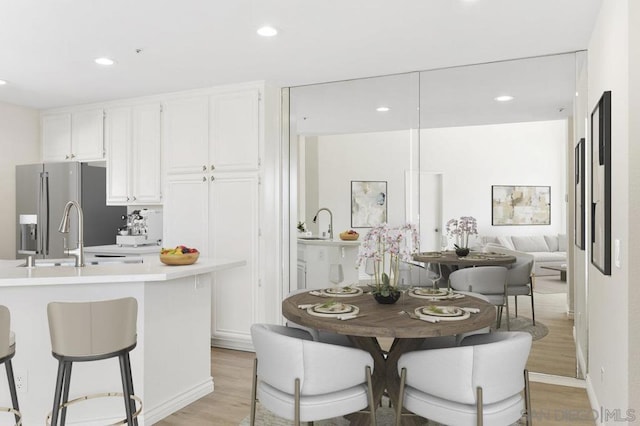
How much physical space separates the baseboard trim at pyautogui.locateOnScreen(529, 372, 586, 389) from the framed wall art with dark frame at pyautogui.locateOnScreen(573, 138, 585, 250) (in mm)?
1013

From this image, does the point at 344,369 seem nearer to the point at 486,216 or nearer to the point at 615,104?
the point at 615,104

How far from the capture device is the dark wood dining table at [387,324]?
2.21m

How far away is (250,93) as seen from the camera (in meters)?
4.38

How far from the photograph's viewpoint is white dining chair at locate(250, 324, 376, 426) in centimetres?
210

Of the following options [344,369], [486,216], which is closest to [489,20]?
[486,216]

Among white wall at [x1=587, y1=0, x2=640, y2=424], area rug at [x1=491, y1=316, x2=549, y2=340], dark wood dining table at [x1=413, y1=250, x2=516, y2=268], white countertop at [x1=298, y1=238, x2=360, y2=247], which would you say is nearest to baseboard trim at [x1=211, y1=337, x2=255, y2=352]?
white countertop at [x1=298, y1=238, x2=360, y2=247]

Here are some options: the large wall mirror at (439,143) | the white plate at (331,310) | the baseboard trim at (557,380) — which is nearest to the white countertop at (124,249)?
the large wall mirror at (439,143)

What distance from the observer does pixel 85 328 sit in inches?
87.0

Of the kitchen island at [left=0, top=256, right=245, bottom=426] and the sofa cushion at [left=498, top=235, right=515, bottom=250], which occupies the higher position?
the sofa cushion at [left=498, top=235, right=515, bottom=250]

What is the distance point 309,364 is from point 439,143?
255 centimetres

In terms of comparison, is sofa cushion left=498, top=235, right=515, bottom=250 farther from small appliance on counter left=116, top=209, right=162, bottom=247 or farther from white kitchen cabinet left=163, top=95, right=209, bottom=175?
small appliance on counter left=116, top=209, right=162, bottom=247

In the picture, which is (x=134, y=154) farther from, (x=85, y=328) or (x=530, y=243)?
(x=530, y=243)

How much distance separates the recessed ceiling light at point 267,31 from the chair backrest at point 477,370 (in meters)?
2.22

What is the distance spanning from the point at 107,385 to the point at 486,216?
3.08m
